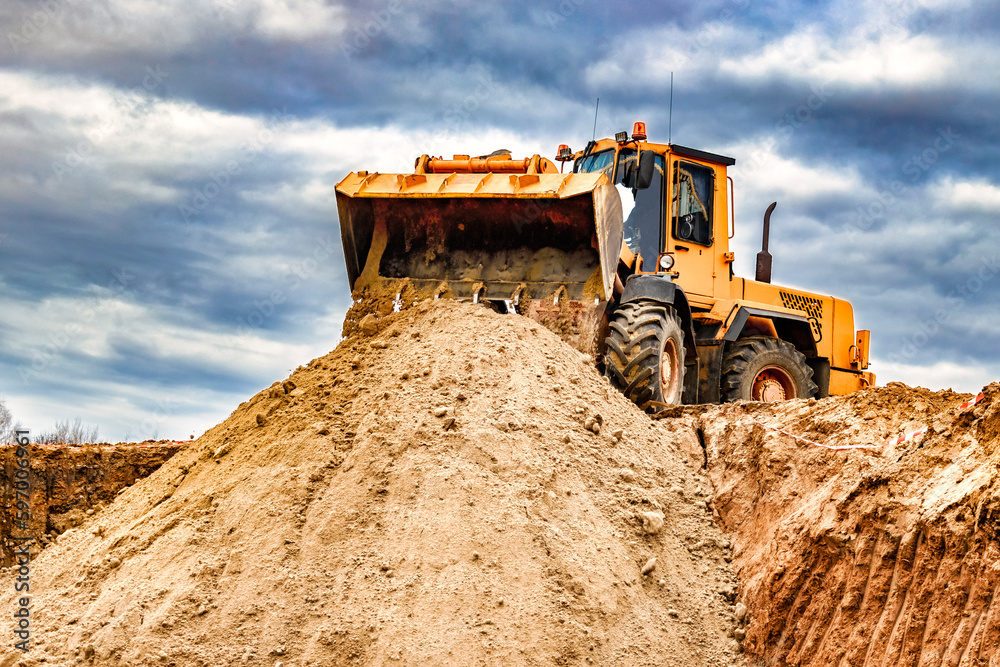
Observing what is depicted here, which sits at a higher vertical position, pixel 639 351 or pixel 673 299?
pixel 673 299

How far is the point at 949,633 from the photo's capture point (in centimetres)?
418

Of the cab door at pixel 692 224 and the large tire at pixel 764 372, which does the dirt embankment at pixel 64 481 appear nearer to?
the cab door at pixel 692 224

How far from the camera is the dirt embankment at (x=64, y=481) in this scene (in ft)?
Answer: 23.7

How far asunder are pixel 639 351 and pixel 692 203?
2.61m

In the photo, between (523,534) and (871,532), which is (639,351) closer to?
(523,534)

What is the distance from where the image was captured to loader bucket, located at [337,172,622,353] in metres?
7.43

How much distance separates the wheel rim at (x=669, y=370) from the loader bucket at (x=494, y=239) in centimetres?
68

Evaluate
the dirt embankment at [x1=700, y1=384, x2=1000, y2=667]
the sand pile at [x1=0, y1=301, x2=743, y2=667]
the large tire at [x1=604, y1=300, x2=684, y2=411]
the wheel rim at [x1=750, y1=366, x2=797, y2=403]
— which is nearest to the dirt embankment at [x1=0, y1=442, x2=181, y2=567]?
the sand pile at [x1=0, y1=301, x2=743, y2=667]

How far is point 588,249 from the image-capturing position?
25.3 feet

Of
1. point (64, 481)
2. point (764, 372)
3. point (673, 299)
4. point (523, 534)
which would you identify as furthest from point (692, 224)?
point (64, 481)

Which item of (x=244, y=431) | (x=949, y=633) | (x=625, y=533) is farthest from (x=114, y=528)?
(x=949, y=633)

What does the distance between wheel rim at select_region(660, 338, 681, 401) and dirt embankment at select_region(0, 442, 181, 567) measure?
4.05 m

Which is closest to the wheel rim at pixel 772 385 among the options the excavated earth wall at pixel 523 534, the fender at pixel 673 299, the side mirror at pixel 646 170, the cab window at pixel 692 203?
the fender at pixel 673 299

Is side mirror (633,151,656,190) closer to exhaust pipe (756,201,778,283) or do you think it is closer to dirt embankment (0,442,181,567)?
exhaust pipe (756,201,778,283)
